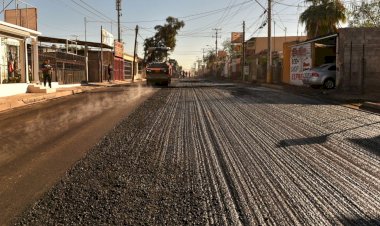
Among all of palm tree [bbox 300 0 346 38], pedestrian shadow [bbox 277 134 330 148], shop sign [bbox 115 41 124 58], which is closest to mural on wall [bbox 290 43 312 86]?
palm tree [bbox 300 0 346 38]

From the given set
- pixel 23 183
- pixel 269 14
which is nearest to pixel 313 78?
pixel 269 14

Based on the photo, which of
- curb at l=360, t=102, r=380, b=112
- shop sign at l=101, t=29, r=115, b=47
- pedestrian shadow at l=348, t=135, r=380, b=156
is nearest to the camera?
pedestrian shadow at l=348, t=135, r=380, b=156

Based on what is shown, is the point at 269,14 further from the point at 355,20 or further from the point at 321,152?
the point at 321,152

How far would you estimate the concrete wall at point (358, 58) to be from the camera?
73.6 feet

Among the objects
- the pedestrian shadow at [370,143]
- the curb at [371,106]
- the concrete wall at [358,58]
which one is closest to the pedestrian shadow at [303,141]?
the pedestrian shadow at [370,143]

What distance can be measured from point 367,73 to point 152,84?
72.4ft

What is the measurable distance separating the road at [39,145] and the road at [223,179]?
0.80ft

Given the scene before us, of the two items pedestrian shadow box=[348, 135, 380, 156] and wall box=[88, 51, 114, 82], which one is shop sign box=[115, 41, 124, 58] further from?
pedestrian shadow box=[348, 135, 380, 156]

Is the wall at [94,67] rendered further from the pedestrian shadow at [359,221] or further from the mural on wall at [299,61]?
the pedestrian shadow at [359,221]

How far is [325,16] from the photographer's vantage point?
4028cm

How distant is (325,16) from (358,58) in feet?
63.3

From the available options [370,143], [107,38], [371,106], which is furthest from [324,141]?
[107,38]

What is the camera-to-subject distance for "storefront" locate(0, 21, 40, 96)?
2192 cm

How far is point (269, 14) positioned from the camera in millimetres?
38500
